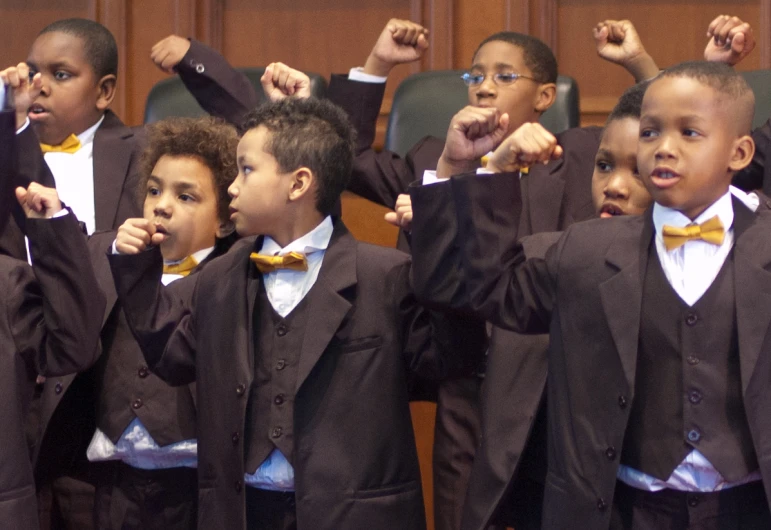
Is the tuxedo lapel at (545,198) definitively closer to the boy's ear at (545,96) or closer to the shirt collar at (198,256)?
the boy's ear at (545,96)

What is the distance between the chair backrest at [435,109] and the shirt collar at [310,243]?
0.92m

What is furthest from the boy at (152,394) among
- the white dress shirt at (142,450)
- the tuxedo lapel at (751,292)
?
the tuxedo lapel at (751,292)

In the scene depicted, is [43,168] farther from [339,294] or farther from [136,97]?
[136,97]

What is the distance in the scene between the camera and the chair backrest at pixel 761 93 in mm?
2621

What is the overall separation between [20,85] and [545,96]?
125 cm

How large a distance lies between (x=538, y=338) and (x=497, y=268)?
297 mm

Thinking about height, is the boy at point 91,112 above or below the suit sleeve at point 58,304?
above

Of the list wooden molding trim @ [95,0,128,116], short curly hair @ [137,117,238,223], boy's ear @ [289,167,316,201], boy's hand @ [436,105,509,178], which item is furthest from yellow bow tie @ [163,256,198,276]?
wooden molding trim @ [95,0,128,116]

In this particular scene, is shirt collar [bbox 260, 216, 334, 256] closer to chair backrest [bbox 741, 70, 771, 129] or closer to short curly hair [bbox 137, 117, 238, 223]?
short curly hair [bbox 137, 117, 238, 223]

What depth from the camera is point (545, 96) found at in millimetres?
2773

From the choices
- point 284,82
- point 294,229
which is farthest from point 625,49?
point 294,229

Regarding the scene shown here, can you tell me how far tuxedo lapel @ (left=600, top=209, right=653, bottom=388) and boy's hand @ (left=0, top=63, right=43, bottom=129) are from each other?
3.53 feet

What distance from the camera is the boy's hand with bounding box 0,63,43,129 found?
6.70 feet

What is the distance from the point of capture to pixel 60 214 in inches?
74.2
